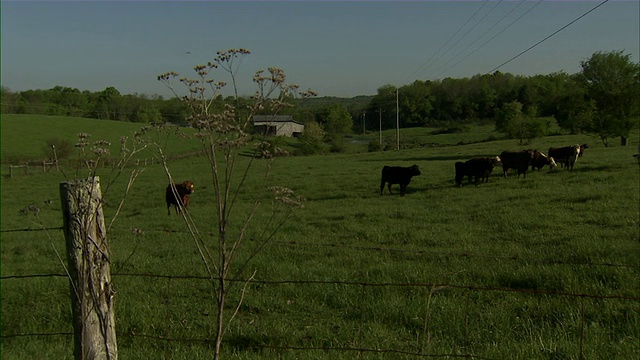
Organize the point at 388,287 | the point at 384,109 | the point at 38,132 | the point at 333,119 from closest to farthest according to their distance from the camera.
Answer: the point at 388,287
the point at 333,119
the point at 38,132
the point at 384,109

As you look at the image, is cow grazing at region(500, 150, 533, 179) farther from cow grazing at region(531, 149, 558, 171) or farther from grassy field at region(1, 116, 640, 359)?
grassy field at region(1, 116, 640, 359)

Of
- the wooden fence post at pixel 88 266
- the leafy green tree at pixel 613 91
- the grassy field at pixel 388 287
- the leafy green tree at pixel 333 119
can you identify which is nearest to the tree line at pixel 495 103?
the leafy green tree at pixel 613 91

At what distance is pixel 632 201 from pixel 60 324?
1440 cm

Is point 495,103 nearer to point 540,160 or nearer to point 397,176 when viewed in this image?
point 540,160

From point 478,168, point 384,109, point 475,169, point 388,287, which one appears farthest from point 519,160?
point 384,109

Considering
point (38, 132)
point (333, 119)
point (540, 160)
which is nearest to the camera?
point (333, 119)

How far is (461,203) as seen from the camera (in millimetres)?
16719

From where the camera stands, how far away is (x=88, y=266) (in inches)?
109

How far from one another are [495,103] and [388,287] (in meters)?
90.9

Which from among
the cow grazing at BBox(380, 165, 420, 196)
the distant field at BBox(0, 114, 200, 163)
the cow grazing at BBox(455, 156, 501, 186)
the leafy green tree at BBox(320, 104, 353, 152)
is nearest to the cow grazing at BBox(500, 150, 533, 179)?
the cow grazing at BBox(455, 156, 501, 186)

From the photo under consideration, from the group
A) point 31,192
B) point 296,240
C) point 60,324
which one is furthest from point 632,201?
point 31,192

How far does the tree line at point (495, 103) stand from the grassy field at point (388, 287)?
78.3ft

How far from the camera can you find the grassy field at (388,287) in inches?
183

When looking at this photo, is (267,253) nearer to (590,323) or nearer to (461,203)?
(590,323)
